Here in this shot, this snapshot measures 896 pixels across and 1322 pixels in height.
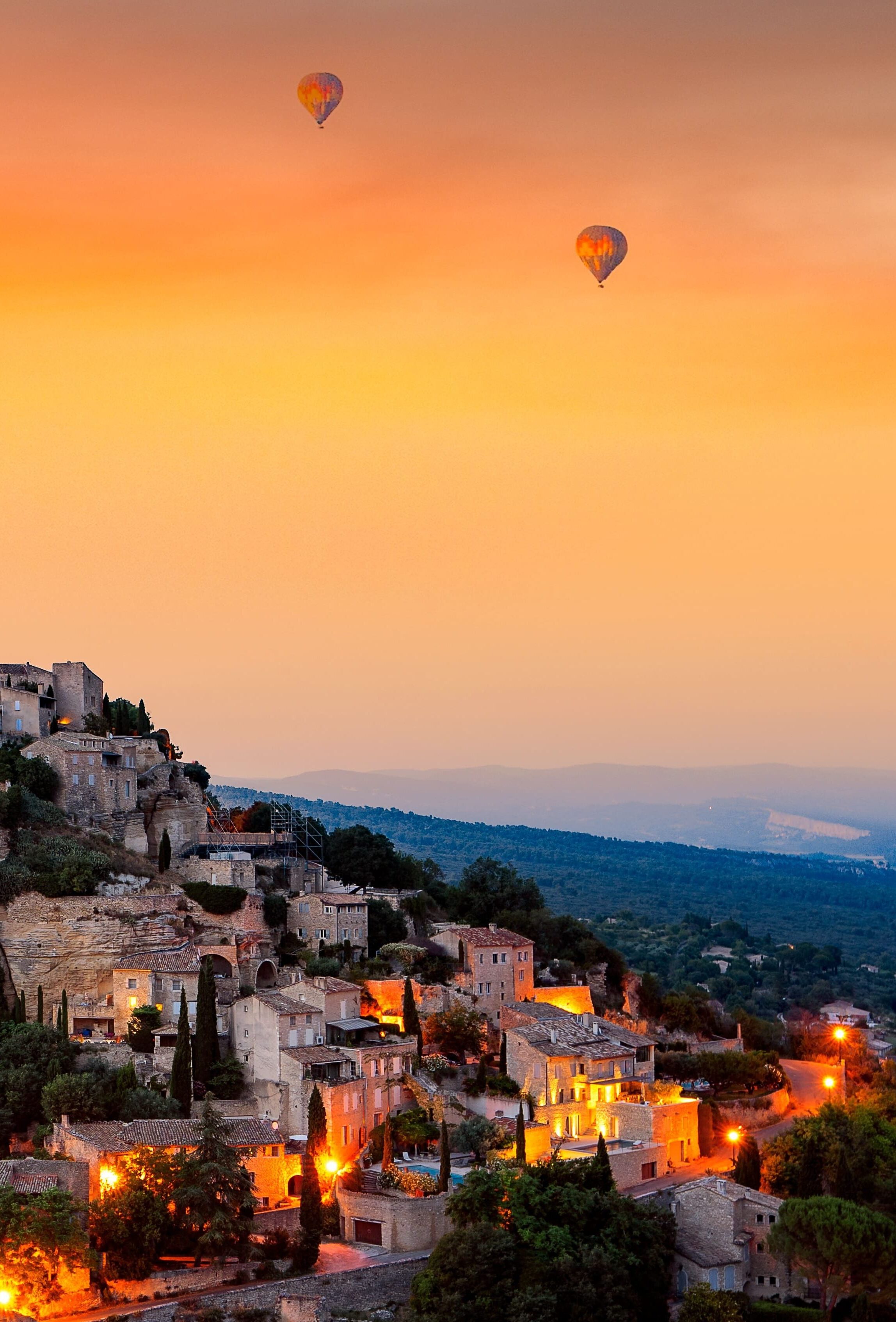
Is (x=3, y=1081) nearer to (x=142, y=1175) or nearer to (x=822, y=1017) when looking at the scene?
(x=142, y=1175)

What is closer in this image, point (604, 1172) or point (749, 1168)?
point (604, 1172)

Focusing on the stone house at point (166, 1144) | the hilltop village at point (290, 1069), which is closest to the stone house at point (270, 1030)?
the hilltop village at point (290, 1069)

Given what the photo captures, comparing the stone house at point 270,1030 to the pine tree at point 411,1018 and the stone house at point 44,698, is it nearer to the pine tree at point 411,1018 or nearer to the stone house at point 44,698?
the pine tree at point 411,1018

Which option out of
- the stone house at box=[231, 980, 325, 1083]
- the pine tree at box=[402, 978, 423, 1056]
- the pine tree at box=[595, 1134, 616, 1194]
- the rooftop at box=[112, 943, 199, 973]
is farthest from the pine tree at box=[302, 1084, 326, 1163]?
the rooftop at box=[112, 943, 199, 973]

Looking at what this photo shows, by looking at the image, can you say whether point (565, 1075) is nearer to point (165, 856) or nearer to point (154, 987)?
point (154, 987)

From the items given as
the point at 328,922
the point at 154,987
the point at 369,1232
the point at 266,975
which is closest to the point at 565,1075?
the point at 369,1232

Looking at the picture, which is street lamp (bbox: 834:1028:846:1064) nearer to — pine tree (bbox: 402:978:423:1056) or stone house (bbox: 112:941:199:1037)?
pine tree (bbox: 402:978:423:1056)

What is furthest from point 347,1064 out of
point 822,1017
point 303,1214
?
point 822,1017
